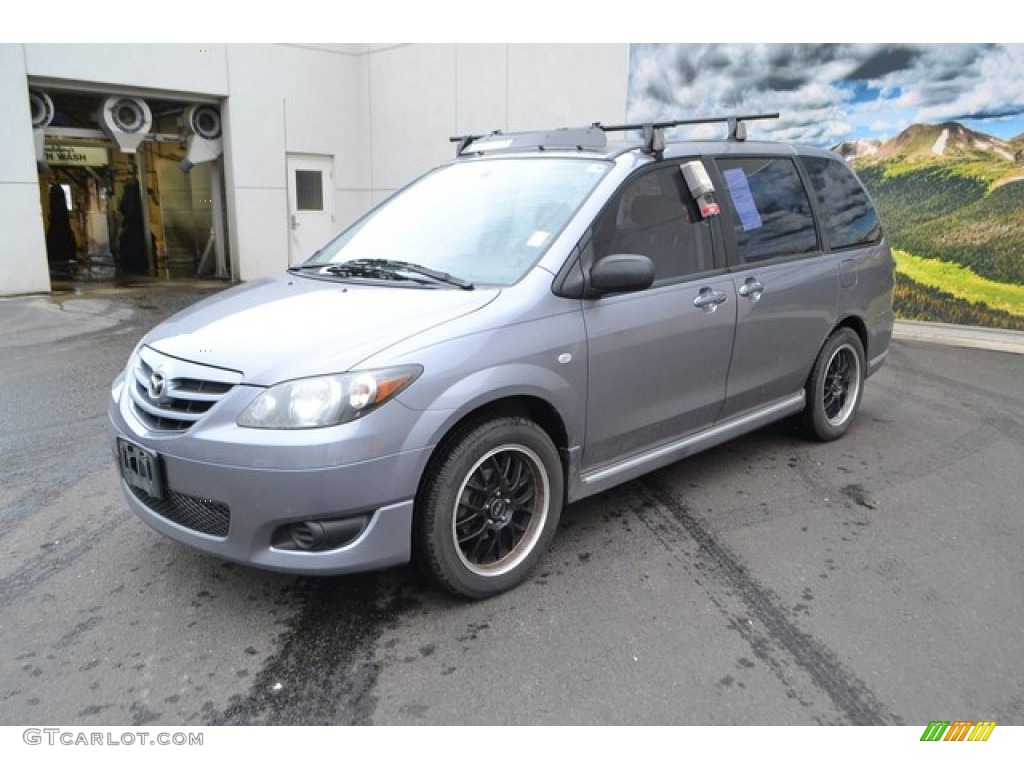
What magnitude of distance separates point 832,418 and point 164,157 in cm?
1497

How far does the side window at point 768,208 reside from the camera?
4.42 metres

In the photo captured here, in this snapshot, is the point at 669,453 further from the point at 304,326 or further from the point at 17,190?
the point at 17,190

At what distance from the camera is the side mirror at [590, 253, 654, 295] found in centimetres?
342

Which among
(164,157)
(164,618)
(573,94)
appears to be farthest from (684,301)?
(164,157)

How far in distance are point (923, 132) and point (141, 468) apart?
947 cm

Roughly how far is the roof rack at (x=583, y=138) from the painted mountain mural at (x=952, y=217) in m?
5.93

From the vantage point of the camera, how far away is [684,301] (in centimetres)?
398

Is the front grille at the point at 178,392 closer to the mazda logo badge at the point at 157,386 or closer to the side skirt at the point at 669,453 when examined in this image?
the mazda logo badge at the point at 157,386

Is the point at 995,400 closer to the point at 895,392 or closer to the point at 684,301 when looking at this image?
the point at 895,392

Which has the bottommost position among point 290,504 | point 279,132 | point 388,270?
point 290,504

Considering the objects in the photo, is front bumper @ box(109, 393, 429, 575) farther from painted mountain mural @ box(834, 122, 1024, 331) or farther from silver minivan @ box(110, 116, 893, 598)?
painted mountain mural @ box(834, 122, 1024, 331)

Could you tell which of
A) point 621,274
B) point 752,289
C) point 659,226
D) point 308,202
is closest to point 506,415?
point 621,274

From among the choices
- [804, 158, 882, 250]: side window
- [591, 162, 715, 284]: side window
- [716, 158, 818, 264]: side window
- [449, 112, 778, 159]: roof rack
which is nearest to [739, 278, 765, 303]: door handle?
[716, 158, 818, 264]: side window

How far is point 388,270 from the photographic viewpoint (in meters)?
3.75
